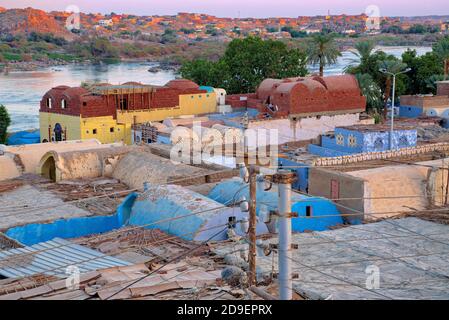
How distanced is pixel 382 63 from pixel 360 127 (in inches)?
502

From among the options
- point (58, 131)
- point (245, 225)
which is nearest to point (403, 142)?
point (58, 131)

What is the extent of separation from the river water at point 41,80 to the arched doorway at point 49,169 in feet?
53.1

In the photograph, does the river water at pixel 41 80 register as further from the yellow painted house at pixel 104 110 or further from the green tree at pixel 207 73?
the yellow painted house at pixel 104 110

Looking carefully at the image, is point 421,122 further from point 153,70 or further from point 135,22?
point 135,22

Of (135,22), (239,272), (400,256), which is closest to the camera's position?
A: (239,272)

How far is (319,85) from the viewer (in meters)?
24.9

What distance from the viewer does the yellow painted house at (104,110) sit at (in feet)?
77.7

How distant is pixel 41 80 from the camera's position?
193 feet

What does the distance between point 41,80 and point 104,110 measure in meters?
36.7

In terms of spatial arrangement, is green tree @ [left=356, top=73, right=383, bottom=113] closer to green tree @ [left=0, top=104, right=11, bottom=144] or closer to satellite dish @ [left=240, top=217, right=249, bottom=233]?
green tree @ [left=0, top=104, right=11, bottom=144]

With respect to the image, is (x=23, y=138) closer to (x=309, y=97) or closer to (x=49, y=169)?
(x=49, y=169)

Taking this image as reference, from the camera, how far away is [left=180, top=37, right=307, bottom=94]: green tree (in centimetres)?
3456

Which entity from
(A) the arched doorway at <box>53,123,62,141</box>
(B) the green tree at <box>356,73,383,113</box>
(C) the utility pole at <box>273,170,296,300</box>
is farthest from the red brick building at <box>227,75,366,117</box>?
(C) the utility pole at <box>273,170,296,300</box>
